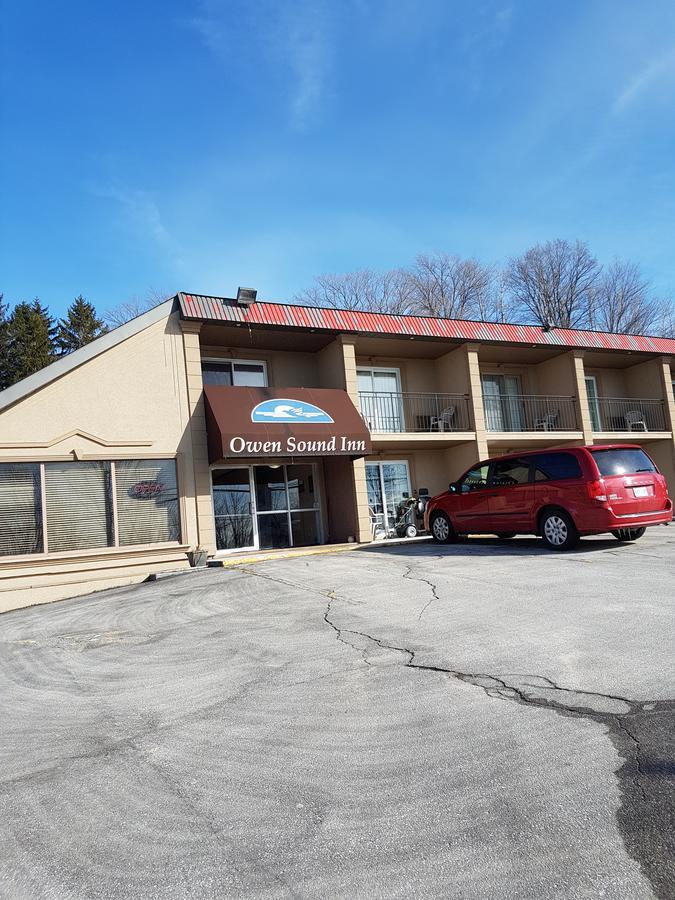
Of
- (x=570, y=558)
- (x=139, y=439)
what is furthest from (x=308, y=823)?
(x=139, y=439)

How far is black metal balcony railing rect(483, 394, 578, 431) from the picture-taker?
20219 millimetres

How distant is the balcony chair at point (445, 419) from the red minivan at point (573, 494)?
18.0 ft

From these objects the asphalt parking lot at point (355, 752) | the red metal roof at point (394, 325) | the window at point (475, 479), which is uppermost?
the red metal roof at point (394, 325)

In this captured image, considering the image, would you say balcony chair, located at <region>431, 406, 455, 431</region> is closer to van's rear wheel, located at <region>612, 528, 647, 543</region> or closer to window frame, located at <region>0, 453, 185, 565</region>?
van's rear wheel, located at <region>612, 528, 647, 543</region>

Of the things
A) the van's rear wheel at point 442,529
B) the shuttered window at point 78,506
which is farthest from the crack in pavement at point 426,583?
the shuttered window at point 78,506

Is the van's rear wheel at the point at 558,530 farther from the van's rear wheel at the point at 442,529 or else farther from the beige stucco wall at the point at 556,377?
the beige stucco wall at the point at 556,377

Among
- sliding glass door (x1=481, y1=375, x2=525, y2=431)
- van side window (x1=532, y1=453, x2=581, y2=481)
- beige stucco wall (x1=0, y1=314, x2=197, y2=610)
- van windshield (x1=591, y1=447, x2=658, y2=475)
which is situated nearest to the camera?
van windshield (x1=591, y1=447, x2=658, y2=475)

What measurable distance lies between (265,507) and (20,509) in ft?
18.9

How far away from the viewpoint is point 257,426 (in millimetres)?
13766

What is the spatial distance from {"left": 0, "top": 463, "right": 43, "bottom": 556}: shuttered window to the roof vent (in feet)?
18.5

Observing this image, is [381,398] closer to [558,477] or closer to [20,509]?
[558,477]

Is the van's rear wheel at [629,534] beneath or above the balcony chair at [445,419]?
beneath

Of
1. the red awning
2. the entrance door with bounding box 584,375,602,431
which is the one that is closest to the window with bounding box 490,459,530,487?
the red awning

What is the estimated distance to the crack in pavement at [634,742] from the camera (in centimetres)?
256
